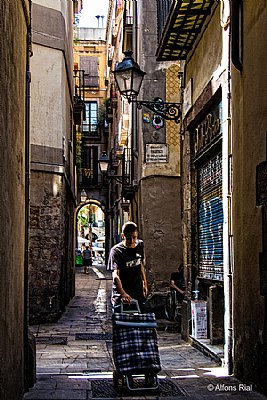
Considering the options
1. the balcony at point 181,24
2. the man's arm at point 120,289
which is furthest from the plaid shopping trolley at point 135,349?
the balcony at point 181,24

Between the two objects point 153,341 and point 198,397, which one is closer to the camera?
point 198,397

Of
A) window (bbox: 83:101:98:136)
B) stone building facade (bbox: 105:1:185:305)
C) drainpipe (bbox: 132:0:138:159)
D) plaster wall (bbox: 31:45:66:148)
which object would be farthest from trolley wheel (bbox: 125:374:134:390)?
window (bbox: 83:101:98:136)

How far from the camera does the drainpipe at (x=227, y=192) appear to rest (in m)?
7.75

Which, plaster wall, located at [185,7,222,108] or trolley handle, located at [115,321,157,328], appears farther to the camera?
plaster wall, located at [185,7,222,108]

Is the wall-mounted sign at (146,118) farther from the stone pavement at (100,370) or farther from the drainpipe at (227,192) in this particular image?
the drainpipe at (227,192)

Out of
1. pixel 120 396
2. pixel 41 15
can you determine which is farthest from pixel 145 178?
pixel 120 396

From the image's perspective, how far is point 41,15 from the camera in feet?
49.6

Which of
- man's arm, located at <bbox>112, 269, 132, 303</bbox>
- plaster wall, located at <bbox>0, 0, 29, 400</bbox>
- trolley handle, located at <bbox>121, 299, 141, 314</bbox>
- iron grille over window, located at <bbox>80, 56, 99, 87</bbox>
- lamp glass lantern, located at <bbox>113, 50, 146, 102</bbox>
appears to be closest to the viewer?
plaster wall, located at <bbox>0, 0, 29, 400</bbox>

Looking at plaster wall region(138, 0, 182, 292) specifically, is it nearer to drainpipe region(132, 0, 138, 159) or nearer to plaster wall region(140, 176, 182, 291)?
plaster wall region(140, 176, 182, 291)

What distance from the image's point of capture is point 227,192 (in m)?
8.06

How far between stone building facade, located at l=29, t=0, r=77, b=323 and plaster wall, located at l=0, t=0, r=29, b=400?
780 centimetres

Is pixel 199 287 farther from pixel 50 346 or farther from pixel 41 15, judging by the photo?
pixel 41 15

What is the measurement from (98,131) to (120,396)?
41.4 m

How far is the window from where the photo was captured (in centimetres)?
4775
